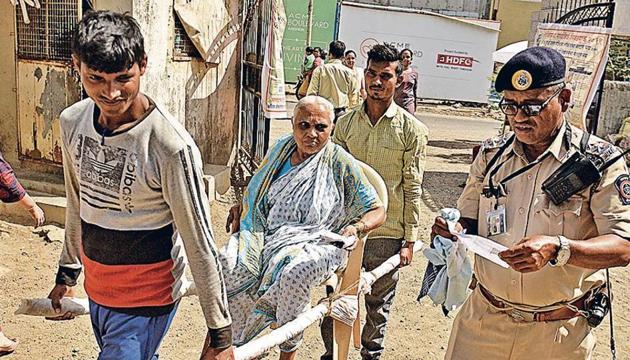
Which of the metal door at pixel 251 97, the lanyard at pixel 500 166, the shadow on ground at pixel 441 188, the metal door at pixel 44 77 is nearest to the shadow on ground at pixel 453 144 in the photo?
the shadow on ground at pixel 441 188

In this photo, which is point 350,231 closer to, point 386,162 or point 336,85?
point 386,162

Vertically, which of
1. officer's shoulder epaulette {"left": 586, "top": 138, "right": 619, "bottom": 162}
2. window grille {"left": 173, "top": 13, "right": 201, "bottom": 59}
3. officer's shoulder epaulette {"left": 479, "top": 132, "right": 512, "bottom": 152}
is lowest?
officer's shoulder epaulette {"left": 479, "top": 132, "right": 512, "bottom": 152}

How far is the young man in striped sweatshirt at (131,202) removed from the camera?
2.24 m

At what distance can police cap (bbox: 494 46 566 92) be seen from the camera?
2445mm

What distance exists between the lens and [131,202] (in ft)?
7.64

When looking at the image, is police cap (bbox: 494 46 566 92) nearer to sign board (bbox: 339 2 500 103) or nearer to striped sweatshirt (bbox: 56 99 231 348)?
striped sweatshirt (bbox: 56 99 231 348)

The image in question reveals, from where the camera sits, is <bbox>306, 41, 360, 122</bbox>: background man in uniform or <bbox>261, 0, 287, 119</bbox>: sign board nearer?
<bbox>261, 0, 287, 119</bbox>: sign board

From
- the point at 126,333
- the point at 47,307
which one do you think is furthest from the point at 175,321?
the point at 126,333

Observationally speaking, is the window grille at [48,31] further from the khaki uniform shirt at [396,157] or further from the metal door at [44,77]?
the khaki uniform shirt at [396,157]

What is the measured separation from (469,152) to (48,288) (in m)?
11.0

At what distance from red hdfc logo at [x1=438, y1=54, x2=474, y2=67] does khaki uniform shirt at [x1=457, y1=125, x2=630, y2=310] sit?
1992 cm

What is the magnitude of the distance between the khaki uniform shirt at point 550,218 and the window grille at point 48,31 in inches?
201

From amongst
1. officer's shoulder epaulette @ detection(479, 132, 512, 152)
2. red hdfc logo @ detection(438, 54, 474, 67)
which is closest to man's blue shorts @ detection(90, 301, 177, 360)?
officer's shoulder epaulette @ detection(479, 132, 512, 152)

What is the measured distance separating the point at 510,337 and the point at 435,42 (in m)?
19.9
